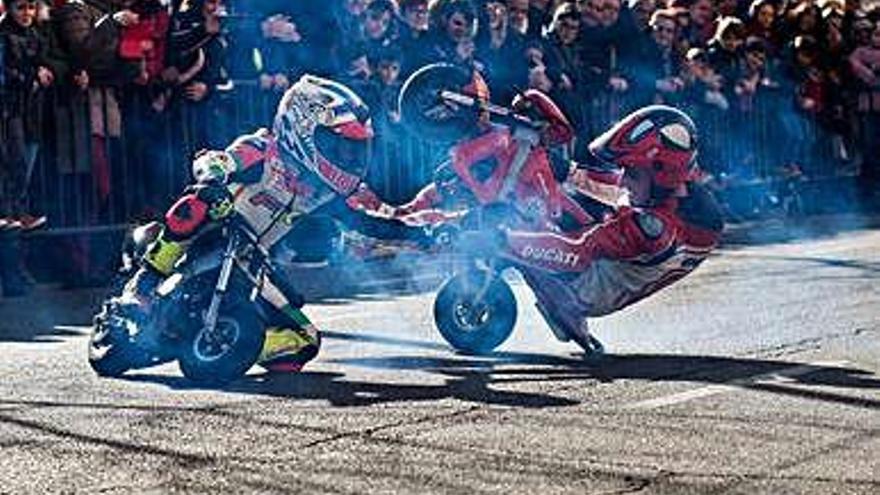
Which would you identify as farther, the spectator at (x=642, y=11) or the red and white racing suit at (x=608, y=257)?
the spectator at (x=642, y=11)

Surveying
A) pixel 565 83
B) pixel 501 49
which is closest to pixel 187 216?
pixel 501 49

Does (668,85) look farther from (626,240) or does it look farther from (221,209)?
(221,209)

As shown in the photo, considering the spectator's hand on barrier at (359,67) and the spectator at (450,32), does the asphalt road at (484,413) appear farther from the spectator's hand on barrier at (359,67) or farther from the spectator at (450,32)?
the spectator's hand on barrier at (359,67)

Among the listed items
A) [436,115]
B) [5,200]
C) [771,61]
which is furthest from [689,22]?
[436,115]

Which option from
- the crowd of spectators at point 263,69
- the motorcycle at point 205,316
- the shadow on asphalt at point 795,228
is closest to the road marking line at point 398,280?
the crowd of spectators at point 263,69

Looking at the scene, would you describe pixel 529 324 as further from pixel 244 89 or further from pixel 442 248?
pixel 244 89

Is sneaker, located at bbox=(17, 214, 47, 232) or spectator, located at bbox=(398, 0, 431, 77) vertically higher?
spectator, located at bbox=(398, 0, 431, 77)

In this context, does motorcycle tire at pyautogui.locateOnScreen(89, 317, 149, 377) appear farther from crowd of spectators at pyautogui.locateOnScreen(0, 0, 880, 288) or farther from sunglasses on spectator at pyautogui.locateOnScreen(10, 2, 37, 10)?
sunglasses on spectator at pyautogui.locateOnScreen(10, 2, 37, 10)

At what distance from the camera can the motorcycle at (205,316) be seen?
364 inches

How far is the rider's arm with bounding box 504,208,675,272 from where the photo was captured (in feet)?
33.0

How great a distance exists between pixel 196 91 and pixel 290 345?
540 centimetres

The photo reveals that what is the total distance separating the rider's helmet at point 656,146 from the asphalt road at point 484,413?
94cm

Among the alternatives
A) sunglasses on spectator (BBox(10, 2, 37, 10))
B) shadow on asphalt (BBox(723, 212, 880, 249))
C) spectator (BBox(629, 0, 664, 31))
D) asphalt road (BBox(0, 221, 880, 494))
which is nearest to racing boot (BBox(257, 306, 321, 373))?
asphalt road (BBox(0, 221, 880, 494))

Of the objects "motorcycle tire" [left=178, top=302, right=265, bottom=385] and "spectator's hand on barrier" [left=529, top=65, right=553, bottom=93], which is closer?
"motorcycle tire" [left=178, top=302, right=265, bottom=385]
